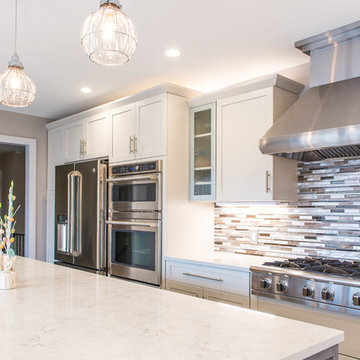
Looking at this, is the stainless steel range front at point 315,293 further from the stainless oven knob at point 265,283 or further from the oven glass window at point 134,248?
the oven glass window at point 134,248

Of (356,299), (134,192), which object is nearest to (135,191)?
(134,192)

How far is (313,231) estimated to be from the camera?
120 inches

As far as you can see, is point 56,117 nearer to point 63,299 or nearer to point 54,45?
point 54,45

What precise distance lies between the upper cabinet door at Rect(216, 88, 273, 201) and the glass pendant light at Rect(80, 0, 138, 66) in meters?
1.68

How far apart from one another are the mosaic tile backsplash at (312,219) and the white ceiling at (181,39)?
34.2 inches

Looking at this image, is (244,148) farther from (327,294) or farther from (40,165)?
(40,165)

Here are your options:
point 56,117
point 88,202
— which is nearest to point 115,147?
point 88,202

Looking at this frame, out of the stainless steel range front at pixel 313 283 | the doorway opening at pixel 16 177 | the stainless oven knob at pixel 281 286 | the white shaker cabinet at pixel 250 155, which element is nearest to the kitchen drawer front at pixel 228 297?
the stainless steel range front at pixel 313 283

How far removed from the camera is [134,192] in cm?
370

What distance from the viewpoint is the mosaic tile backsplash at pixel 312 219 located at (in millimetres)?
2846

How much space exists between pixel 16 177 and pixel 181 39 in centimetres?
588

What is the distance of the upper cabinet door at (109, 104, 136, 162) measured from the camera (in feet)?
12.4

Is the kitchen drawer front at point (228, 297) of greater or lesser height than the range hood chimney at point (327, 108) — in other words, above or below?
below

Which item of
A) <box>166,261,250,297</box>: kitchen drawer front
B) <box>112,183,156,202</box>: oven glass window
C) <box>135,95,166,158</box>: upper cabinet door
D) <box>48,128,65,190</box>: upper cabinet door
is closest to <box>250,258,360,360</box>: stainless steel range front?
<box>166,261,250,297</box>: kitchen drawer front
